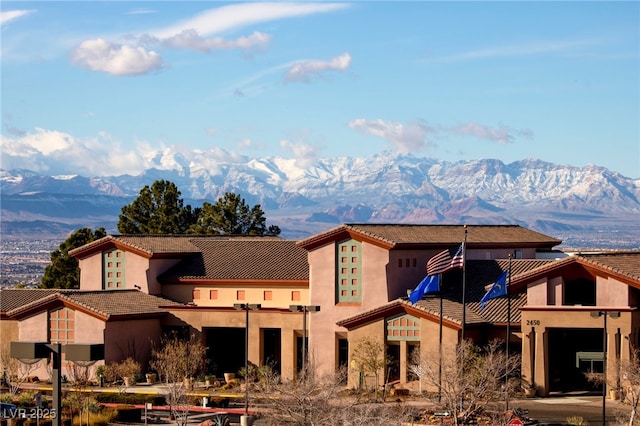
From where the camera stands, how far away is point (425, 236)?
288 feet

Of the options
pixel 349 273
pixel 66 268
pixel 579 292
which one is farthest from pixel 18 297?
pixel 579 292

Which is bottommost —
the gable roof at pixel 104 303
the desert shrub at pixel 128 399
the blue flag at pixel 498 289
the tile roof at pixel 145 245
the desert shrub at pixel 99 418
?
the desert shrub at pixel 99 418

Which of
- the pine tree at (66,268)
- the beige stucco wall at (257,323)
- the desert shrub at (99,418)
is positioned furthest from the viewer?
the pine tree at (66,268)

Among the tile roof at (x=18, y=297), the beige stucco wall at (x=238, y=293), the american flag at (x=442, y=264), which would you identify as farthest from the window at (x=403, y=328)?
the tile roof at (x=18, y=297)

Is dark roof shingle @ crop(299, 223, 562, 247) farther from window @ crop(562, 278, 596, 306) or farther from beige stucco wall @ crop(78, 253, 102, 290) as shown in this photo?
beige stucco wall @ crop(78, 253, 102, 290)

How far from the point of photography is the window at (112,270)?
94.7 metres

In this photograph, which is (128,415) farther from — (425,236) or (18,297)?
(18,297)

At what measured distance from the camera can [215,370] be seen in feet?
294

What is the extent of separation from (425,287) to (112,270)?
25.9 m

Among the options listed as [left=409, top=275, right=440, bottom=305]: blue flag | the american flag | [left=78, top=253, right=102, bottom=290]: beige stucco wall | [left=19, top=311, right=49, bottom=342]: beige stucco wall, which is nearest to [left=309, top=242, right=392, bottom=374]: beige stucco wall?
[left=409, top=275, right=440, bottom=305]: blue flag

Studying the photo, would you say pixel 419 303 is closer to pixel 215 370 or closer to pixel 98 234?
pixel 215 370

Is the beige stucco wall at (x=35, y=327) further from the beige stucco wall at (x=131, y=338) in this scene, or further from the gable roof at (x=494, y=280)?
the gable roof at (x=494, y=280)

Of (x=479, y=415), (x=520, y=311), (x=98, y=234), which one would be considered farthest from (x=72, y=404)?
(x=98, y=234)

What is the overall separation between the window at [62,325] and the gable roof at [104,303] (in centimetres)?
53
